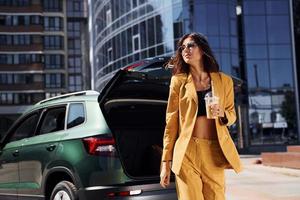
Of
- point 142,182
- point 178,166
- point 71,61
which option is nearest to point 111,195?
point 142,182

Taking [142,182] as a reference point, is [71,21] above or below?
above

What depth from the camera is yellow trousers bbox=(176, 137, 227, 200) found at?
4301 mm

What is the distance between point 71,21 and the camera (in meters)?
95.1

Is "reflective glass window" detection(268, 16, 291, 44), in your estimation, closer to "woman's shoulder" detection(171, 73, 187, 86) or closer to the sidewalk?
the sidewalk

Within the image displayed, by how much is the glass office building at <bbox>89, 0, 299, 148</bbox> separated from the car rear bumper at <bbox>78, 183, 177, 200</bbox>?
102ft

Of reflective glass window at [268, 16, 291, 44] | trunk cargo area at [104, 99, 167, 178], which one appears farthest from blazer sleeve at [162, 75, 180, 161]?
reflective glass window at [268, 16, 291, 44]

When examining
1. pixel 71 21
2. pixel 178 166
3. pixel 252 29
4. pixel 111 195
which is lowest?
pixel 111 195

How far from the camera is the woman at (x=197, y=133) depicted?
4.31 metres

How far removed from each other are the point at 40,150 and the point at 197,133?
3.13 m

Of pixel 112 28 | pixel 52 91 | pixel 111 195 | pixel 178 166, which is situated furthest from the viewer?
pixel 52 91

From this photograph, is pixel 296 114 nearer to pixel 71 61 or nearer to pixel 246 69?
pixel 246 69

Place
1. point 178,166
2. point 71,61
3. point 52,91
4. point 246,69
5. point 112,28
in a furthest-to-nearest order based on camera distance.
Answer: point 71,61 → point 52,91 → point 112,28 → point 246,69 → point 178,166

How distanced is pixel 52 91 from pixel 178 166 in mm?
79619

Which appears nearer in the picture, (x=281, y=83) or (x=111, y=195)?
(x=111, y=195)
